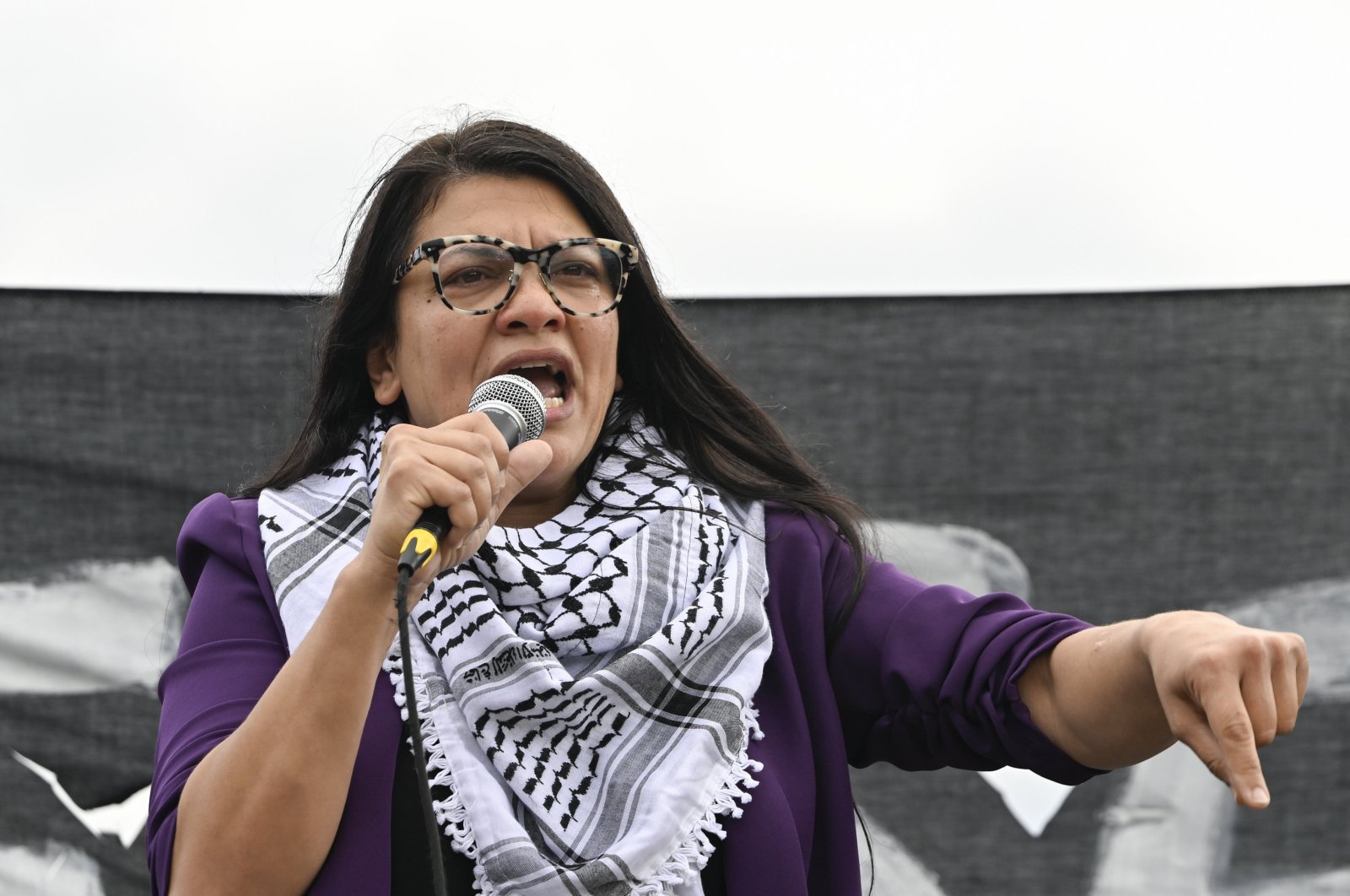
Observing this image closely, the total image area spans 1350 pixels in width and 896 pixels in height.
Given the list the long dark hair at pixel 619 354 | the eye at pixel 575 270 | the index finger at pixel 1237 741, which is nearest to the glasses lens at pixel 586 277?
the eye at pixel 575 270

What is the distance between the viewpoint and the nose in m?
1.50

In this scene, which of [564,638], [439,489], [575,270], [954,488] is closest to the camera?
[439,489]

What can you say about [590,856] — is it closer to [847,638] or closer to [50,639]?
[847,638]

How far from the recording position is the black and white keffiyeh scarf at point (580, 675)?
4.26ft

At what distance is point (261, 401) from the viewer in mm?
2475

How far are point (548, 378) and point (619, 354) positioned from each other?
0.28 m

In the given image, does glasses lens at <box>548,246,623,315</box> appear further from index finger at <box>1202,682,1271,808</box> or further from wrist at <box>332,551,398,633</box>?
index finger at <box>1202,682,1271,808</box>

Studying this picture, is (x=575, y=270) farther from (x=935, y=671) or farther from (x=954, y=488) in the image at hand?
(x=954, y=488)

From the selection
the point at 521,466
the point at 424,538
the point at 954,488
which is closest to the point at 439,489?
the point at 424,538

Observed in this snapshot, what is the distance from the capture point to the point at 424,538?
102cm

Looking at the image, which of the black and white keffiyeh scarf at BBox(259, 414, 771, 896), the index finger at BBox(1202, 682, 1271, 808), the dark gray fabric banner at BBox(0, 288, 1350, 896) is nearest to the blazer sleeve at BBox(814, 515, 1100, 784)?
the black and white keffiyeh scarf at BBox(259, 414, 771, 896)

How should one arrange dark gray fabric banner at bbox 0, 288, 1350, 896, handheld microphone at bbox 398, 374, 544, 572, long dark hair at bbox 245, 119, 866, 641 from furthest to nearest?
dark gray fabric banner at bbox 0, 288, 1350, 896 → long dark hair at bbox 245, 119, 866, 641 → handheld microphone at bbox 398, 374, 544, 572

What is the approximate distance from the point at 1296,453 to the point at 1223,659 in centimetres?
166

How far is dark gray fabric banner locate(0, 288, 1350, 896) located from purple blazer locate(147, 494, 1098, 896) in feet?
3.07
